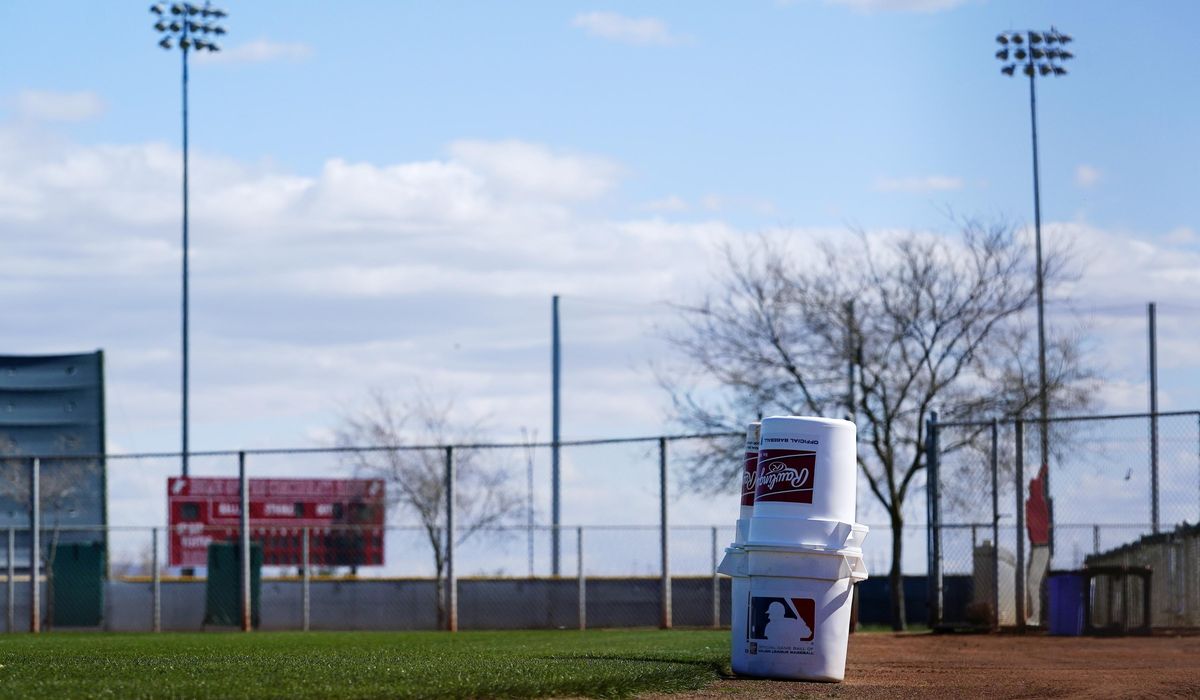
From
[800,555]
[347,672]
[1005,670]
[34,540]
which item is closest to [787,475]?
[800,555]

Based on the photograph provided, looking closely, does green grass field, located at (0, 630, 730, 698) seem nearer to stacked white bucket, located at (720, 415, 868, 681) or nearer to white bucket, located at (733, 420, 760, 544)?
stacked white bucket, located at (720, 415, 868, 681)

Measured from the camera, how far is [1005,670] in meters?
11.9

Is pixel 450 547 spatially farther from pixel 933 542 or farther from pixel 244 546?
pixel 933 542

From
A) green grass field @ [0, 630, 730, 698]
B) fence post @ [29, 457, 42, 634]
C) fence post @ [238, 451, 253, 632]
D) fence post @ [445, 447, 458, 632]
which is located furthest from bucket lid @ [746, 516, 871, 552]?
fence post @ [29, 457, 42, 634]

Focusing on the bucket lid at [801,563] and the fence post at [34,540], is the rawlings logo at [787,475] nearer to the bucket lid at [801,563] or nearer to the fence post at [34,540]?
the bucket lid at [801,563]

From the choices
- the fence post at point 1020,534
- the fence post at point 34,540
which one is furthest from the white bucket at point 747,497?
the fence post at point 34,540

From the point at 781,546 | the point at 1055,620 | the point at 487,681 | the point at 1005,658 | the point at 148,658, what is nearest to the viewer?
the point at 487,681

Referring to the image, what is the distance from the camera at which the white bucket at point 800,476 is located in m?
9.87

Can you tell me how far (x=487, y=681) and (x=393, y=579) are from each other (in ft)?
66.6

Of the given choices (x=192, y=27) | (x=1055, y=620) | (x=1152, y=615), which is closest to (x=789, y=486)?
(x=1055, y=620)

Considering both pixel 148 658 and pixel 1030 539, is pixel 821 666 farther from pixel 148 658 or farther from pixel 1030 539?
pixel 1030 539

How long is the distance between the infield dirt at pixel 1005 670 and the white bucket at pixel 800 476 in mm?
997

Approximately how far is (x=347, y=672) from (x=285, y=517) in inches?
1113

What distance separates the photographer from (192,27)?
128ft
